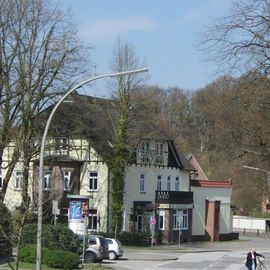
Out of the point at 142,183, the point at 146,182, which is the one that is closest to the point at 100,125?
the point at 142,183

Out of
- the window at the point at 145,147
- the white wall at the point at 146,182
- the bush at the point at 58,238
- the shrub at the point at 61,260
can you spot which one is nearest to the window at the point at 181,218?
the white wall at the point at 146,182

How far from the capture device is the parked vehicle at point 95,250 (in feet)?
129

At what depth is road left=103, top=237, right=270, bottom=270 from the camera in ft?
139

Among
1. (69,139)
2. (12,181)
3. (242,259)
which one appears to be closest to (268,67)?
(242,259)

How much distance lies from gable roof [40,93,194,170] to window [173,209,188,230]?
4.90 meters

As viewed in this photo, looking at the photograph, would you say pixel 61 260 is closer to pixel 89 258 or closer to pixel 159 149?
pixel 89 258

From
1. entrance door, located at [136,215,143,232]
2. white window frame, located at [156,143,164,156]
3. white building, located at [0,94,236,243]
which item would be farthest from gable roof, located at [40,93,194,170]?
entrance door, located at [136,215,143,232]

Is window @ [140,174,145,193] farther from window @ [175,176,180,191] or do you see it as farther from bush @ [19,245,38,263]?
bush @ [19,245,38,263]

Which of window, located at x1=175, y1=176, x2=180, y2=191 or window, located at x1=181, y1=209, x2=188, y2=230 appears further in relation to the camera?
window, located at x1=175, y1=176, x2=180, y2=191

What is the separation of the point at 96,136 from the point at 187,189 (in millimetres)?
14308

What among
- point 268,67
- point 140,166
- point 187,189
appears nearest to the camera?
point 268,67

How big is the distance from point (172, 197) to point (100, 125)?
941cm

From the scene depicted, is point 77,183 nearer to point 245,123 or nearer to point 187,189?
point 187,189

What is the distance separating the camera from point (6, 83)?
1764 inches
